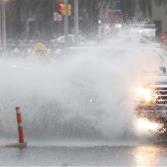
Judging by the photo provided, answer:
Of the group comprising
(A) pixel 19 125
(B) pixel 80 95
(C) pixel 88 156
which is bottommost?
(C) pixel 88 156

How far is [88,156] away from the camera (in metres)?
14.0

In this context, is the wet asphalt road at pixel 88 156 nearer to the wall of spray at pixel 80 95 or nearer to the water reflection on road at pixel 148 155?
the water reflection on road at pixel 148 155

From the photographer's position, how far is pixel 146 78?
16.2 m

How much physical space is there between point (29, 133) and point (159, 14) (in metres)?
57.5

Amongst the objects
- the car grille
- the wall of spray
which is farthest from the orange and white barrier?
the car grille

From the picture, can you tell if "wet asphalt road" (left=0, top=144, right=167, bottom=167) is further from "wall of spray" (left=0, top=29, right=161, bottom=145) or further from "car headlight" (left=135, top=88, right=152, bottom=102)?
"wall of spray" (left=0, top=29, right=161, bottom=145)

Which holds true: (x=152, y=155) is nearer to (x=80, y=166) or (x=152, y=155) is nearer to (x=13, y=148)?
(x=80, y=166)

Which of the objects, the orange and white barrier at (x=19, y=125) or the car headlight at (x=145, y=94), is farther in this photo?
the car headlight at (x=145, y=94)

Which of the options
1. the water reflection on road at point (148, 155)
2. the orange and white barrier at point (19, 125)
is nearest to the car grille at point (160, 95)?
the water reflection on road at point (148, 155)

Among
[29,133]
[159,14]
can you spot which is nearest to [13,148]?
[29,133]

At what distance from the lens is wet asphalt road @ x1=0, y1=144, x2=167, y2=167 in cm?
1310

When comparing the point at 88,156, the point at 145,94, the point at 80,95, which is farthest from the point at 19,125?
the point at 145,94

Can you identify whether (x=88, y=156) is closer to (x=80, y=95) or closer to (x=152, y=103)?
(x=152, y=103)

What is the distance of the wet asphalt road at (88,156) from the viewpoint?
1310 centimetres
